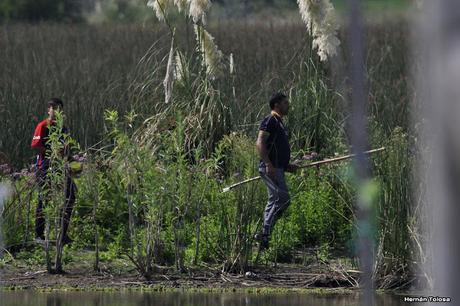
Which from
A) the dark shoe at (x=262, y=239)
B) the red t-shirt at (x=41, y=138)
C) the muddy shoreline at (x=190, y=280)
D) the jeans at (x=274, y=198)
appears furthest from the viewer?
the red t-shirt at (x=41, y=138)

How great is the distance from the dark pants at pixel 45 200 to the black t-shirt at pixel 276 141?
1968 mm

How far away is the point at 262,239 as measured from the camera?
→ 34.7 feet

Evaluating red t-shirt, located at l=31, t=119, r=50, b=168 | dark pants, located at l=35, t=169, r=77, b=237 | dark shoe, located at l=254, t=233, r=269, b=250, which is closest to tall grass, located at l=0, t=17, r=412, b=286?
dark shoe, located at l=254, t=233, r=269, b=250

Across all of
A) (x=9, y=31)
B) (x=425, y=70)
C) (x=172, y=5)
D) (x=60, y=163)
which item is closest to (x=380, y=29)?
(x=9, y=31)

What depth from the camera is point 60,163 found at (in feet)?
32.6

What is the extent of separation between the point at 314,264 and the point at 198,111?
117 inches

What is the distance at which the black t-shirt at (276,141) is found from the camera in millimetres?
11031

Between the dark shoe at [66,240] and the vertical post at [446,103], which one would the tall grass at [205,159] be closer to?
the dark shoe at [66,240]

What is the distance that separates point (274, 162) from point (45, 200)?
2.37 metres

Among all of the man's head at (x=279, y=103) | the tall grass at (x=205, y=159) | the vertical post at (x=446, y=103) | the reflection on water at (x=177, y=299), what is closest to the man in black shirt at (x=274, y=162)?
the man's head at (x=279, y=103)

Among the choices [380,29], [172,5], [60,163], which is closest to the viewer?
[60,163]

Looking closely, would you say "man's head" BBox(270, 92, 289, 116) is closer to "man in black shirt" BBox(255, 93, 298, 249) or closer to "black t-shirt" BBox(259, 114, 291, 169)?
"man in black shirt" BBox(255, 93, 298, 249)

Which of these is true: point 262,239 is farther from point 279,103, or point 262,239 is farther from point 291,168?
point 279,103

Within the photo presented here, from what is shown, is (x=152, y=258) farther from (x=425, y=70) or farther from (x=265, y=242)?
(x=425, y=70)
